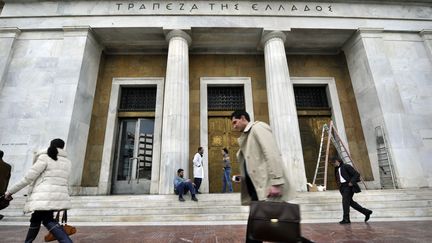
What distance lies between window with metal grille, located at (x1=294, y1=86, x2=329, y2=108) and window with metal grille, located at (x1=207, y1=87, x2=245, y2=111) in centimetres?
311

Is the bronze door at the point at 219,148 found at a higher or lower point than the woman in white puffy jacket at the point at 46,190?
higher

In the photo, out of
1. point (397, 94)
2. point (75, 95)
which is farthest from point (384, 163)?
point (75, 95)

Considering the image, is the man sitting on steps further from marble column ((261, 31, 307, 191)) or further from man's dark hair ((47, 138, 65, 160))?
man's dark hair ((47, 138, 65, 160))

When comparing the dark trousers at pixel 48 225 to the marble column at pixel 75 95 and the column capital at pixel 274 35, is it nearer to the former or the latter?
the marble column at pixel 75 95

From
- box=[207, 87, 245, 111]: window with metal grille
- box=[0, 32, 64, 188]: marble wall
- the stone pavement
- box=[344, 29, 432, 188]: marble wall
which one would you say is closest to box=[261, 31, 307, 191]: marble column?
box=[207, 87, 245, 111]: window with metal grille

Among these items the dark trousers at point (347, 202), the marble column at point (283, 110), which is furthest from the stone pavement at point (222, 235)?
the marble column at point (283, 110)

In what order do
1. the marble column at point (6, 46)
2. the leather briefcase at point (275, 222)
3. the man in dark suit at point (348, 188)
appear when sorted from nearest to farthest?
the leather briefcase at point (275, 222) < the man in dark suit at point (348, 188) < the marble column at point (6, 46)

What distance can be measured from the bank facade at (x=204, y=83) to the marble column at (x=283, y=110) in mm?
49

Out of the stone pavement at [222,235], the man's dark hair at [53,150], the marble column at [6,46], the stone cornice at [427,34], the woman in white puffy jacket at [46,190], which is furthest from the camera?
the stone cornice at [427,34]

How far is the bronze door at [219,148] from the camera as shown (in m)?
11.2

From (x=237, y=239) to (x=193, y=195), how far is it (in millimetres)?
3740

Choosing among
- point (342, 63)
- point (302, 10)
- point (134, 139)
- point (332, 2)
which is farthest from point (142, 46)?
point (342, 63)

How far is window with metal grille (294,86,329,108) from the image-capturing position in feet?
42.6

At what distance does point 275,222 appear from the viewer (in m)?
2.08
